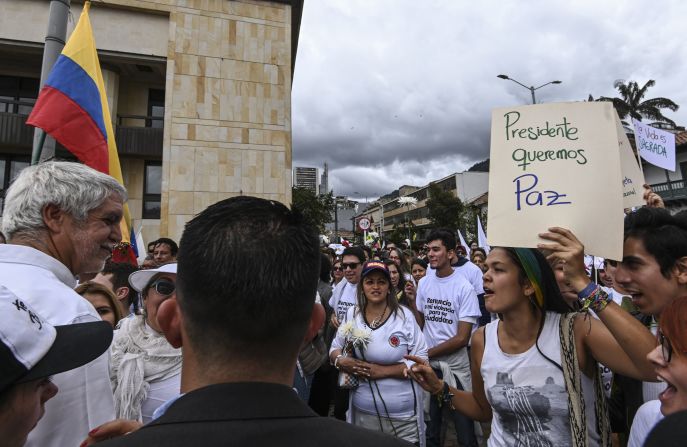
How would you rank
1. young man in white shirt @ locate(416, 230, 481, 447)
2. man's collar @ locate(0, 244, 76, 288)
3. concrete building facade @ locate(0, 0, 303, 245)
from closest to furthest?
man's collar @ locate(0, 244, 76, 288), young man in white shirt @ locate(416, 230, 481, 447), concrete building facade @ locate(0, 0, 303, 245)

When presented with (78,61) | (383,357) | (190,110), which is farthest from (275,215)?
(190,110)

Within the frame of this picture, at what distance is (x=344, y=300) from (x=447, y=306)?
1358 mm

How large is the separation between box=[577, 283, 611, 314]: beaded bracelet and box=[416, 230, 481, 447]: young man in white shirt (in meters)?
2.29

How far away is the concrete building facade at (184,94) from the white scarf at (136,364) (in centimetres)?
1393

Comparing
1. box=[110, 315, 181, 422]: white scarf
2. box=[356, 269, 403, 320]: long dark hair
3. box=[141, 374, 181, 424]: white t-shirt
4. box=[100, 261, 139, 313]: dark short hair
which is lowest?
box=[141, 374, 181, 424]: white t-shirt

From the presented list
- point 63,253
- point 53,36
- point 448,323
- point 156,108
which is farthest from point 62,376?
point 156,108

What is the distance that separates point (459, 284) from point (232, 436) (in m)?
3.97

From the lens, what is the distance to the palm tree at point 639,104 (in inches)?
1348

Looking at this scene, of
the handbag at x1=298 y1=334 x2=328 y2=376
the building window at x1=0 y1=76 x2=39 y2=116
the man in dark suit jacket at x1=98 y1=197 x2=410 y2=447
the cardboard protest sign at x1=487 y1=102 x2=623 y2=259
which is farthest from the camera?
the building window at x1=0 y1=76 x2=39 y2=116

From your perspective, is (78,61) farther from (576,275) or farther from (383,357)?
(576,275)

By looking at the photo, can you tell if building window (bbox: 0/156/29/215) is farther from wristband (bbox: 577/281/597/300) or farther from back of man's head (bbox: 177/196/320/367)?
wristband (bbox: 577/281/597/300)

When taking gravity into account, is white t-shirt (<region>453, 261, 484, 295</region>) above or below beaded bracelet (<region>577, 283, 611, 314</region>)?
below

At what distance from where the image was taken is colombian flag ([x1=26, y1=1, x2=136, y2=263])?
13.7ft

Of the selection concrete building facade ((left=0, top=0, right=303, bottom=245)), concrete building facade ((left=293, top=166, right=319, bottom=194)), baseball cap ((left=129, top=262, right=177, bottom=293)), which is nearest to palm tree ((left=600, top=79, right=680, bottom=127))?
concrete building facade ((left=0, top=0, right=303, bottom=245))
